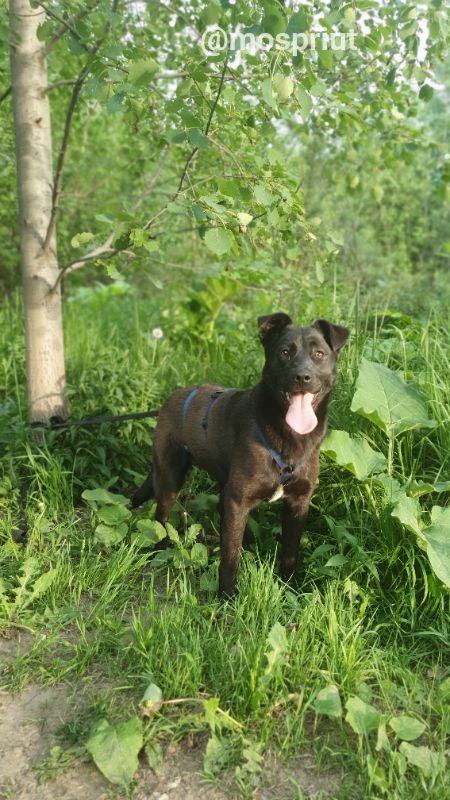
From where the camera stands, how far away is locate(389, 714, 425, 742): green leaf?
2121 mm

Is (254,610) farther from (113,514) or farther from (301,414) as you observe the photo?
(113,514)

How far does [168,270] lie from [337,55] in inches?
235

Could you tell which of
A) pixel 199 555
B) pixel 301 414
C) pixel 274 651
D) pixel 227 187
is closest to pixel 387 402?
pixel 301 414

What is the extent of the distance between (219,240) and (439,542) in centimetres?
159

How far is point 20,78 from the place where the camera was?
3840mm

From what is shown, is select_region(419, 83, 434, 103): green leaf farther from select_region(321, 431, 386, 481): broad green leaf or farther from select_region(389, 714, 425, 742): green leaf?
select_region(389, 714, 425, 742): green leaf

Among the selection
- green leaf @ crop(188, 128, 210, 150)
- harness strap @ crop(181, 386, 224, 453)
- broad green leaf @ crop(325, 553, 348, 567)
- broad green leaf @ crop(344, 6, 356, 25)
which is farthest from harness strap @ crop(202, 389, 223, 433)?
broad green leaf @ crop(344, 6, 356, 25)

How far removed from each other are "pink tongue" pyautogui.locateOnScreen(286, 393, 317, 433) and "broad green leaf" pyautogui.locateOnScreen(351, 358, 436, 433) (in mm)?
367

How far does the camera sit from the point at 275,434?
288cm

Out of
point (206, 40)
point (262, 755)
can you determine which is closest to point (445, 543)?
point (262, 755)

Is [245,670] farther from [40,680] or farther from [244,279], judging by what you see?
[244,279]

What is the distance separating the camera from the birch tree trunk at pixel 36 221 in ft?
12.6

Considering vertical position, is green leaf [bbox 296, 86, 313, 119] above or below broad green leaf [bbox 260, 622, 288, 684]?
above

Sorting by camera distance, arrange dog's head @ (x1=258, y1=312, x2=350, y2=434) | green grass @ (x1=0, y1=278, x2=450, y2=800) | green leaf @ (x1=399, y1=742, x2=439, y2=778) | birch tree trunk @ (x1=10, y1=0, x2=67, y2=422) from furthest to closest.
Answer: birch tree trunk @ (x1=10, y1=0, x2=67, y2=422) → dog's head @ (x1=258, y1=312, x2=350, y2=434) → green grass @ (x1=0, y1=278, x2=450, y2=800) → green leaf @ (x1=399, y1=742, x2=439, y2=778)
